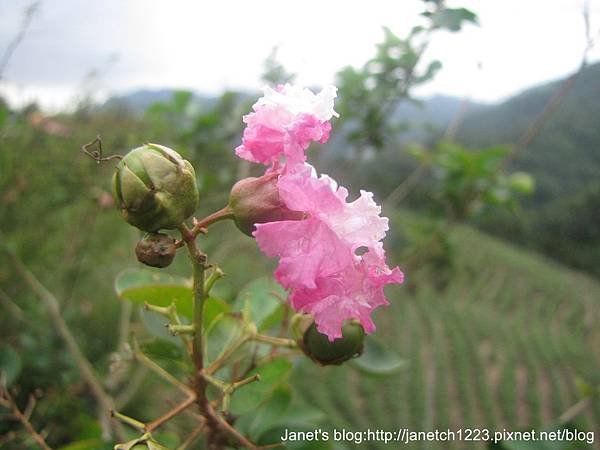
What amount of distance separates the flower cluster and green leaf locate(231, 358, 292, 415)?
0.34 meters

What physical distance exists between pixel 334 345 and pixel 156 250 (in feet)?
0.98

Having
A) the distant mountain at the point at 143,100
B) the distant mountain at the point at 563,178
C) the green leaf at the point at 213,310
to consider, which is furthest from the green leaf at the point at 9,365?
the distant mountain at the point at 563,178

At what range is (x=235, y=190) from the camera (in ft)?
1.90

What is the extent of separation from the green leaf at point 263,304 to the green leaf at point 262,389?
0.10 meters

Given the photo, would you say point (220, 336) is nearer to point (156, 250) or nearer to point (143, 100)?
point (156, 250)

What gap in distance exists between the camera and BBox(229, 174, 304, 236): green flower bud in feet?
1.83

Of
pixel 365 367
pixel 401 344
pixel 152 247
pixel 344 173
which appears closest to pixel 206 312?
pixel 152 247

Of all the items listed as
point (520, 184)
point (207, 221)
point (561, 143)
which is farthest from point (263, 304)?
point (561, 143)

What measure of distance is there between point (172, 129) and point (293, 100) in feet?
6.34

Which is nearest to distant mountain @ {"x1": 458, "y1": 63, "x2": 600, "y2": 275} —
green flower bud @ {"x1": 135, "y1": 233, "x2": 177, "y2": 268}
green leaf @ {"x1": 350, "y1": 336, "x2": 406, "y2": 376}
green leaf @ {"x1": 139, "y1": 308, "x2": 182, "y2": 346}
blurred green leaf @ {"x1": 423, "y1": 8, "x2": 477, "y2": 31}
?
blurred green leaf @ {"x1": 423, "y1": 8, "x2": 477, "y2": 31}

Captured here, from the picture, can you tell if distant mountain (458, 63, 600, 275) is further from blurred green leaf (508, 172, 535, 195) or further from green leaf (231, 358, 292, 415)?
green leaf (231, 358, 292, 415)

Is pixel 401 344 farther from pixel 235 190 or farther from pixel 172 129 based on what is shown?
pixel 235 190

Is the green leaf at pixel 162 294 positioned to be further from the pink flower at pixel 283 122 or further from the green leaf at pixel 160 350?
the pink flower at pixel 283 122

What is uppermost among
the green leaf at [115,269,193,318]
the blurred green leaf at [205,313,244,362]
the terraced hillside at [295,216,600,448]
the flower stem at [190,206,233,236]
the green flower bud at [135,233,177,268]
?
the flower stem at [190,206,233,236]
